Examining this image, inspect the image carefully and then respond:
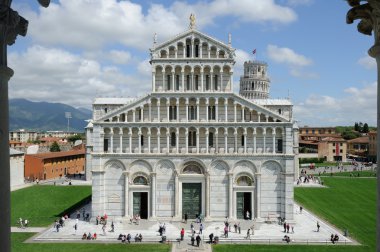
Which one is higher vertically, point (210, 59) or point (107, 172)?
point (210, 59)

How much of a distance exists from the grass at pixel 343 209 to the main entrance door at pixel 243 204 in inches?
322

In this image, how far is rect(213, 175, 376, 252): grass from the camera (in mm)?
30859

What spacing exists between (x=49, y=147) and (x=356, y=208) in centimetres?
8982

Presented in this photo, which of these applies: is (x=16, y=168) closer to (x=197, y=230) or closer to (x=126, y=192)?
(x=126, y=192)

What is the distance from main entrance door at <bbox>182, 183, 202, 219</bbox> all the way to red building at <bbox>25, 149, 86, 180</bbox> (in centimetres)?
4196

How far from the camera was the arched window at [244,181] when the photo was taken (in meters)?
39.7

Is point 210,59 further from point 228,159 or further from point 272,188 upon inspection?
point 272,188

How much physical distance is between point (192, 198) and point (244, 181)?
569 centimetres

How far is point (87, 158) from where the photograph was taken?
67.0m

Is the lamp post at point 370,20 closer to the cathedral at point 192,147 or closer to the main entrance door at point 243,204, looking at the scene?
the cathedral at point 192,147

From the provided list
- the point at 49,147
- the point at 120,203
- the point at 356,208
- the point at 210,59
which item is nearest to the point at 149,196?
the point at 120,203

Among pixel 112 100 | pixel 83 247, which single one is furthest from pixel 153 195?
pixel 112 100

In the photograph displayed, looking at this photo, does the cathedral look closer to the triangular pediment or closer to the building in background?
the triangular pediment

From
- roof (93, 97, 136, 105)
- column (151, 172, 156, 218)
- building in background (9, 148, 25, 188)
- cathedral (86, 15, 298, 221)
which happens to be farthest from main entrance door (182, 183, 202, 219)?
building in background (9, 148, 25, 188)
